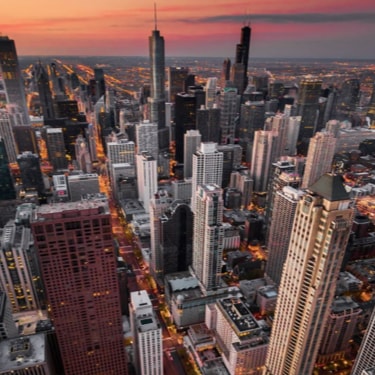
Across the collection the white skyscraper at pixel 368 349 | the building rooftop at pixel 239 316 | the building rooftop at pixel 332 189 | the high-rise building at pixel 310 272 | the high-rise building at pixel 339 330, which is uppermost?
the building rooftop at pixel 332 189

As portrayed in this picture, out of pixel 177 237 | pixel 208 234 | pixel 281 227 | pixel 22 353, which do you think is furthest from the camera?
pixel 177 237

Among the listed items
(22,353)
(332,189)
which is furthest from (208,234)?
(332,189)

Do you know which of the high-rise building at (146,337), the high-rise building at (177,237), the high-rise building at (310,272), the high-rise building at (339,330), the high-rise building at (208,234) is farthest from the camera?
the high-rise building at (177,237)

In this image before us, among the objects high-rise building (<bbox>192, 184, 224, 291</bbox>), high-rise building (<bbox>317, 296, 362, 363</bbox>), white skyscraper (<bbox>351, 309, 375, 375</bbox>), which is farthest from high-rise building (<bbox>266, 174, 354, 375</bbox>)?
high-rise building (<bbox>192, 184, 224, 291</bbox>)

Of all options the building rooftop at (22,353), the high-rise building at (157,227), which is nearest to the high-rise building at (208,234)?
the high-rise building at (157,227)

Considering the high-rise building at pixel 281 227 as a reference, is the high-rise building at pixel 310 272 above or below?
above

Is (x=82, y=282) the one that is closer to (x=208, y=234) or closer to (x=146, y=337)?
(x=146, y=337)

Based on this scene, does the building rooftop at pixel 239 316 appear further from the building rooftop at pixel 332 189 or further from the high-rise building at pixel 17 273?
the high-rise building at pixel 17 273

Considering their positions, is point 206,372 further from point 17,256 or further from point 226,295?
point 17,256
